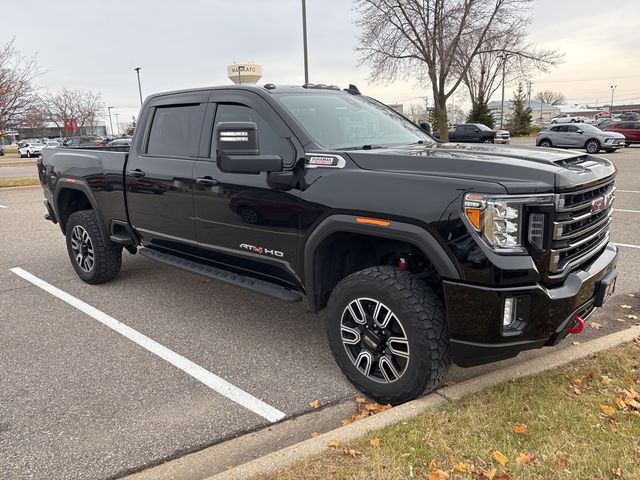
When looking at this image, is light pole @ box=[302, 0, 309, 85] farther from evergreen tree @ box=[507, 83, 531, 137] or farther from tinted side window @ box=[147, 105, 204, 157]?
evergreen tree @ box=[507, 83, 531, 137]

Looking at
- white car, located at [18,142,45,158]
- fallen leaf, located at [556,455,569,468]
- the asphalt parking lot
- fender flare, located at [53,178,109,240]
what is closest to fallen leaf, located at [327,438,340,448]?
the asphalt parking lot

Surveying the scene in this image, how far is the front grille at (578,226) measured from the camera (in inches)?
108

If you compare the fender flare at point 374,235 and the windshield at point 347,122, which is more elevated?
the windshield at point 347,122

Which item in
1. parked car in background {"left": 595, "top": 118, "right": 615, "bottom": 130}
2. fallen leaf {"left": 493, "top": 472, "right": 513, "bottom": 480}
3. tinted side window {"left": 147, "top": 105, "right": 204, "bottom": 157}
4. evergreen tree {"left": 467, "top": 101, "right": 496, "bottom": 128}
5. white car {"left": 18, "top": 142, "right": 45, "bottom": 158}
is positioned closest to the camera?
fallen leaf {"left": 493, "top": 472, "right": 513, "bottom": 480}

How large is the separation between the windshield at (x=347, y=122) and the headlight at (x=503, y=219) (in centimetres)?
122

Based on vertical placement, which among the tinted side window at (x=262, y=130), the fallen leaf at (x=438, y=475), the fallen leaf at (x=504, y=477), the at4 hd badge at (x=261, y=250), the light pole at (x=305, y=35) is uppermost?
the light pole at (x=305, y=35)

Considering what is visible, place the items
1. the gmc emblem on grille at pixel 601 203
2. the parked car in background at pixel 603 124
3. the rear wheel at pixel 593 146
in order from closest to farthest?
the gmc emblem on grille at pixel 601 203 < the rear wheel at pixel 593 146 < the parked car in background at pixel 603 124

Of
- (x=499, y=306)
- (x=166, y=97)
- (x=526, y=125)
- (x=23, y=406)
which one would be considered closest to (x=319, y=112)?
(x=166, y=97)

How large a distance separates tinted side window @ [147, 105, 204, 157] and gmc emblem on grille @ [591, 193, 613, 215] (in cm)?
291

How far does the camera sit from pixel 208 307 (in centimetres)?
504

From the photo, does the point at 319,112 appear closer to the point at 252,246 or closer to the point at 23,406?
the point at 252,246

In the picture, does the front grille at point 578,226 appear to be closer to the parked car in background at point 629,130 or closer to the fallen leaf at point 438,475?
the fallen leaf at point 438,475

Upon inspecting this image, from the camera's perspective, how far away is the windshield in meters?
3.71

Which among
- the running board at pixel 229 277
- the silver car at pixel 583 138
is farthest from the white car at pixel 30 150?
the running board at pixel 229 277
